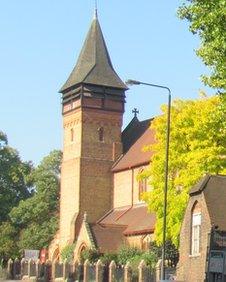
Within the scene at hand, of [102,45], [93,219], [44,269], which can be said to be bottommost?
[44,269]

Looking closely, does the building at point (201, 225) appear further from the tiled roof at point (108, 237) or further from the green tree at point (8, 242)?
the green tree at point (8, 242)

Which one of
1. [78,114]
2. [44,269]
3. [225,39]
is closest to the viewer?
[225,39]

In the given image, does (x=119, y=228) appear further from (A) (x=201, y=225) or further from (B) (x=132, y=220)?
(A) (x=201, y=225)

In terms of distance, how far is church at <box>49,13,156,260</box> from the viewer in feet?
236

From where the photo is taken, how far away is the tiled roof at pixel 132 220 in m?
64.4

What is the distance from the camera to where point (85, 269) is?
5450 centimetres

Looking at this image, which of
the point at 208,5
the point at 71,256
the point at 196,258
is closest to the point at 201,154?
the point at 196,258

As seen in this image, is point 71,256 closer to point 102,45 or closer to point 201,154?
point 102,45

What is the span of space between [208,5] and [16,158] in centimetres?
6993

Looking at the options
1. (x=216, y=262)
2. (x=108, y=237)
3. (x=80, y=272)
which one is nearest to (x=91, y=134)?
(x=108, y=237)

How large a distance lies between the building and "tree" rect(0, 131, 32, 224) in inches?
2123

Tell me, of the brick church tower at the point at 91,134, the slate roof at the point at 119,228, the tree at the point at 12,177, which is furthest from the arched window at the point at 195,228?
the tree at the point at 12,177

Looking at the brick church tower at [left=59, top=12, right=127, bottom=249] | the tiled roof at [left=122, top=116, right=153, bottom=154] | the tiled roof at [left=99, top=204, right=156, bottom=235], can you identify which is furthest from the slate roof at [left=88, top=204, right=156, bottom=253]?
the tiled roof at [left=122, top=116, right=153, bottom=154]

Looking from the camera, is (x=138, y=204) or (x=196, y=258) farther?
(x=138, y=204)
